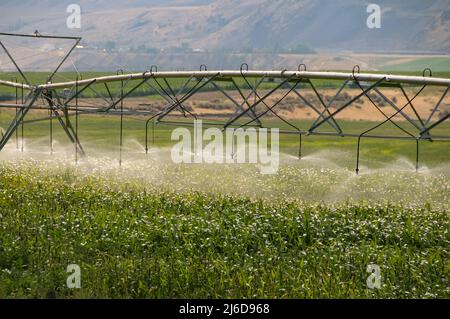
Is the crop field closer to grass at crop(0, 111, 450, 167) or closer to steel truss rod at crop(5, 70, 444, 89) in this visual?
steel truss rod at crop(5, 70, 444, 89)

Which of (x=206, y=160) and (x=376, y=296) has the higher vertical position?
(x=206, y=160)

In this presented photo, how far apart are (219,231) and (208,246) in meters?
1.08

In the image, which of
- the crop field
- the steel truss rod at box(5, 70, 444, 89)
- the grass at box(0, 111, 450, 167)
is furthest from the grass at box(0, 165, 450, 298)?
the grass at box(0, 111, 450, 167)

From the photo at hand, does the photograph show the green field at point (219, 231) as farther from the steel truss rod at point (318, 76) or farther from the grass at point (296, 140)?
the grass at point (296, 140)

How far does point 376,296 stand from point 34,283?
4.89 meters

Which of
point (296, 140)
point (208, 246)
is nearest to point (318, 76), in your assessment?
point (208, 246)

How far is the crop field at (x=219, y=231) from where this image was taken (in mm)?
12945

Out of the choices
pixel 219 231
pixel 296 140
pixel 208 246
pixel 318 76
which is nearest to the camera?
pixel 208 246

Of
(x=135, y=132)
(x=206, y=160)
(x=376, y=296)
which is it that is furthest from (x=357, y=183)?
(x=135, y=132)

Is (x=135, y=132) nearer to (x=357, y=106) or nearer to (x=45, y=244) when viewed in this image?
(x=357, y=106)

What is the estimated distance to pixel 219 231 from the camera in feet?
54.5

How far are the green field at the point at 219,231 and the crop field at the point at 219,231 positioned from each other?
32 mm

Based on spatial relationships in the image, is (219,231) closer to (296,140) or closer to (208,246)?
(208,246)
